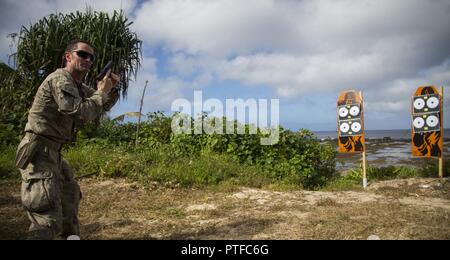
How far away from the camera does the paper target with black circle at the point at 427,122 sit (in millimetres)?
6859

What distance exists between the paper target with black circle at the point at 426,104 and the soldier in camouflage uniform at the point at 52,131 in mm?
6471

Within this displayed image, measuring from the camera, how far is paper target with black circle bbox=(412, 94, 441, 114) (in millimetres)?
6852

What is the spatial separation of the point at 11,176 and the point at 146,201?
10.0 ft

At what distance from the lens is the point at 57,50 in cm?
926

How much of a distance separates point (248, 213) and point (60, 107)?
2770 millimetres

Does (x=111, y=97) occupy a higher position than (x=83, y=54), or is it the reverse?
(x=83, y=54)

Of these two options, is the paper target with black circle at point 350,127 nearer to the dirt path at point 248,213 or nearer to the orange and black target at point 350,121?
the orange and black target at point 350,121

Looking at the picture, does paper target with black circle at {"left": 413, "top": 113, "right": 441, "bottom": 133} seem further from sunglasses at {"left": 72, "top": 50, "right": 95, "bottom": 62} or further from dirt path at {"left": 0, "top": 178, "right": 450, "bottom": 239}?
sunglasses at {"left": 72, "top": 50, "right": 95, "bottom": 62}

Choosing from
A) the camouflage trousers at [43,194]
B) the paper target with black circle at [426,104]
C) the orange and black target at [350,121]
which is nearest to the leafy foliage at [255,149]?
the orange and black target at [350,121]

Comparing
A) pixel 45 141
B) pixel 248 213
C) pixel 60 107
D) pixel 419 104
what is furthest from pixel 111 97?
pixel 419 104

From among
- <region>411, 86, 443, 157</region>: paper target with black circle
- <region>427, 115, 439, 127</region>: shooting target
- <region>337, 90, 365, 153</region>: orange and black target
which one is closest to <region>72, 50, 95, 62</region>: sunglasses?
<region>337, 90, 365, 153</region>: orange and black target

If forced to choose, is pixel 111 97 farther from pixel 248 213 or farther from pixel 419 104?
pixel 419 104

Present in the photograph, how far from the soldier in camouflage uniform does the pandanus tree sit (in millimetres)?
6555

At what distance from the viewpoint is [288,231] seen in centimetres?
369
